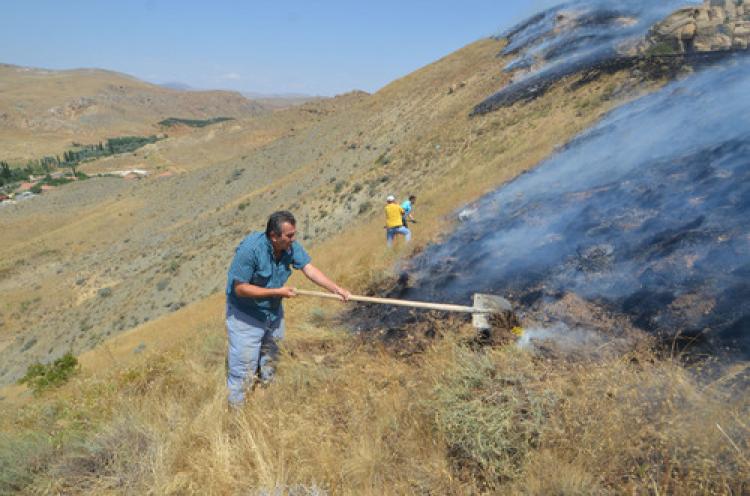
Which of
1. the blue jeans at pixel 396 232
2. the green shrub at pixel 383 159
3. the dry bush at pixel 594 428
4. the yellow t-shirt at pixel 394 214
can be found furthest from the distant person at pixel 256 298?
the green shrub at pixel 383 159

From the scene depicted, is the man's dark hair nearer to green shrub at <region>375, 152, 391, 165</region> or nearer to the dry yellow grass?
the dry yellow grass

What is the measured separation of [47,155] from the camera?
247 ft

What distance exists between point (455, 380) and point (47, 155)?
8944 centimetres

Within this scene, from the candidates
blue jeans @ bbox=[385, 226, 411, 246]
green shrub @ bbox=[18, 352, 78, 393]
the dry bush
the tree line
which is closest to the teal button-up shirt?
the dry bush

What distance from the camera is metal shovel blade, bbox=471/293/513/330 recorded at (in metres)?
3.82

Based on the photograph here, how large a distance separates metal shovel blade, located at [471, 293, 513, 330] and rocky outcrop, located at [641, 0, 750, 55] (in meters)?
8.63

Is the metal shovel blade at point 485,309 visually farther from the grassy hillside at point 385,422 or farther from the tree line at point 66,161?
the tree line at point 66,161

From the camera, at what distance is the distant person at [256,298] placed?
3.36 m

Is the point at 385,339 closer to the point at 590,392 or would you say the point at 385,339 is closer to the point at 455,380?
the point at 455,380

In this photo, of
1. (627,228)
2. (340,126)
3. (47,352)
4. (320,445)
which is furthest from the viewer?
(340,126)

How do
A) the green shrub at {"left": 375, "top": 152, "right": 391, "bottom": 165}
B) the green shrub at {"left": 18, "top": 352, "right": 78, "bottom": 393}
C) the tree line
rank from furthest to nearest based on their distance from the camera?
the tree line → the green shrub at {"left": 375, "top": 152, "right": 391, "bottom": 165} → the green shrub at {"left": 18, "top": 352, "right": 78, "bottom": 393}

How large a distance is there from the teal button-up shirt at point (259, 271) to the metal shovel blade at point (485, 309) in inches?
56.5

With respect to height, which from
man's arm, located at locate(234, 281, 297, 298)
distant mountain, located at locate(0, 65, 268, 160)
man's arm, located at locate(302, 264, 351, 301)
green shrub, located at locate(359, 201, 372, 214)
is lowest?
green shrub, located at locate(359, 201, 372, 214)

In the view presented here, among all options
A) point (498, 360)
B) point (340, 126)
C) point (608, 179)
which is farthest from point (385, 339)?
point (340, 126)
